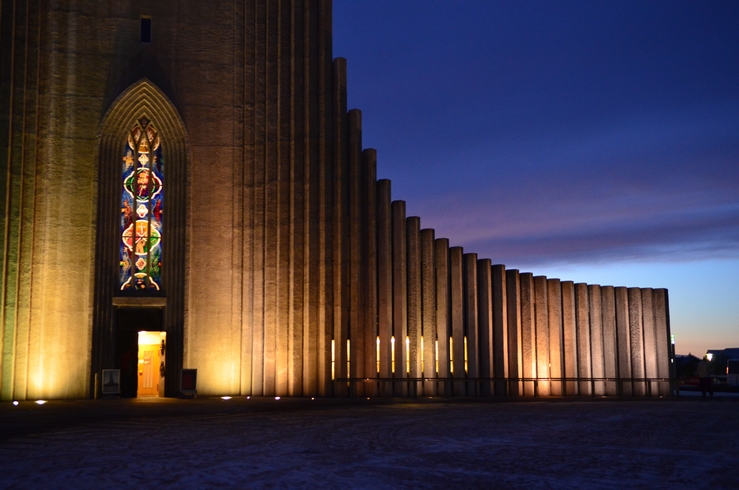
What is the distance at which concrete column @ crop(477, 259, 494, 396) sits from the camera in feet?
76.9

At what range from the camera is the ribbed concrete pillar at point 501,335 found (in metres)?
23.7

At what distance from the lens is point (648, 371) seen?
25562mm

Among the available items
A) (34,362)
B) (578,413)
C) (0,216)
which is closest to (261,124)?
(0,216)

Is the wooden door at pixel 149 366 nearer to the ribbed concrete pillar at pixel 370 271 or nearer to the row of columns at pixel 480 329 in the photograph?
the row of columns at pixel 480 329

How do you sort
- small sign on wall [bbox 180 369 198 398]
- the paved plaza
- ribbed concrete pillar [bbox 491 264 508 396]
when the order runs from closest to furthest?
the paved plaza
small sign on wall [bbox 180 369 198 398]
ribbed concrete pillar [bbox 491 264 508 396]

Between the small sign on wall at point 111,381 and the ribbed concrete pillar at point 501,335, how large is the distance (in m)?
10.7

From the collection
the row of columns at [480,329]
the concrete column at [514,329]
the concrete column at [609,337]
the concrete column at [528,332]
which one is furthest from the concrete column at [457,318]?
the concrete column at [609,337]

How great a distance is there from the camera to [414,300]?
75.6 feet

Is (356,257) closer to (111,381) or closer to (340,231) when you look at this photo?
(340,231)

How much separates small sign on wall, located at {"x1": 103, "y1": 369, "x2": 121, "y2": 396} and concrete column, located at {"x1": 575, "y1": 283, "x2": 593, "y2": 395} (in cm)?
1354

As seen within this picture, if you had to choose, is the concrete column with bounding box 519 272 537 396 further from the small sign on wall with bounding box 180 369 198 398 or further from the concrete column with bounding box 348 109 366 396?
the small sign on wall with bounding box 180 369 198 398

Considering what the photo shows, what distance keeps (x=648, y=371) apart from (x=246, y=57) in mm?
15947

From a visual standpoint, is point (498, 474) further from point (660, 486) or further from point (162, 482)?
point (162, 482)

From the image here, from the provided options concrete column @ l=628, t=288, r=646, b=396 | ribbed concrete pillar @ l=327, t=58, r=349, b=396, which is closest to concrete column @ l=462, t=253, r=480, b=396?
ribbed concrete pillar @ l=327, t=58, r=349, b=396
